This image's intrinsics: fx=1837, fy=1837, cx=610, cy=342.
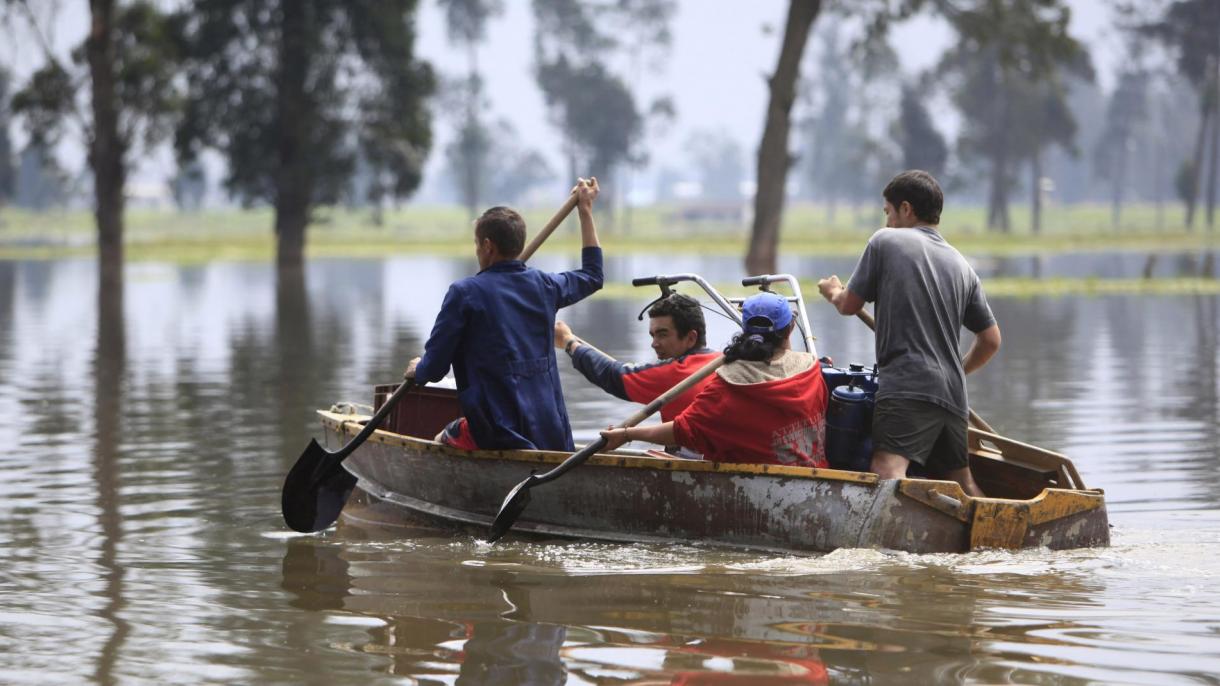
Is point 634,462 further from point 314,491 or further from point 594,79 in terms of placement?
point 594,79

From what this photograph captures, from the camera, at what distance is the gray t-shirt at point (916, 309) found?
7875 millimetres

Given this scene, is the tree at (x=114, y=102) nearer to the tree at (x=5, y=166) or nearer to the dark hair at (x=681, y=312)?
the dark hair at (x=681, y=312)

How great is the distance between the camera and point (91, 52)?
3919cm

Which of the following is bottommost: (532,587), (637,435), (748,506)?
(532,587)

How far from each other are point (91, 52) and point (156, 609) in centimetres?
3409

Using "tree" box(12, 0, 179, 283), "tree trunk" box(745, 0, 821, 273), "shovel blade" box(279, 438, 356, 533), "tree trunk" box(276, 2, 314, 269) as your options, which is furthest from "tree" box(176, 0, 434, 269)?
"shovel blade" box(279, 438, 356, 533)

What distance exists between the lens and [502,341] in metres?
8.49

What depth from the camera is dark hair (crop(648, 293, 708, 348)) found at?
28.8 ft

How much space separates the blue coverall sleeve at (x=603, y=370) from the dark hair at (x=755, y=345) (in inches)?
45.9

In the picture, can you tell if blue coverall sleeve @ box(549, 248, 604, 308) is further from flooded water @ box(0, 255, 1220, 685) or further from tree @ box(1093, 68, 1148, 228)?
tree @ box(1093, 68, 1148, 228)

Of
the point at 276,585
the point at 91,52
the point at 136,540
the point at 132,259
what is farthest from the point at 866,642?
the point at 132,259

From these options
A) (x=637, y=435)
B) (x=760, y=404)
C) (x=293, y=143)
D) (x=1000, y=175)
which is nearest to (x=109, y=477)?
(x=637, y=435)

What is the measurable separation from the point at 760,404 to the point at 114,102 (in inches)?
1425

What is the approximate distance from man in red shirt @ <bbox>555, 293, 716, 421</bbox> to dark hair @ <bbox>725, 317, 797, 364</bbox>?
82 cm
